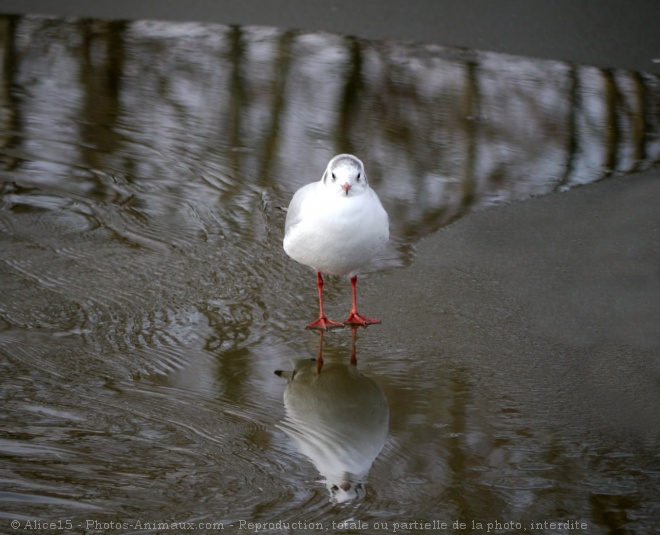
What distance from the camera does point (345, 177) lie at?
4.88 metres

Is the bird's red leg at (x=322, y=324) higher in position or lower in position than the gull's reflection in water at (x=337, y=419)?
higher

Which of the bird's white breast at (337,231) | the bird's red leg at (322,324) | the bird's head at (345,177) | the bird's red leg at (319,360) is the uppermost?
the bird's head at (345,177)

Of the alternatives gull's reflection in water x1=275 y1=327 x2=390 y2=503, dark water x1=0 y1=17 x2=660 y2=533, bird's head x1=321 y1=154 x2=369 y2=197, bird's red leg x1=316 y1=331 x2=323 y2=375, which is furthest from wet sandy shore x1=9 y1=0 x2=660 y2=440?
bird's head x1=321 y1=154 x2=369 y2=197

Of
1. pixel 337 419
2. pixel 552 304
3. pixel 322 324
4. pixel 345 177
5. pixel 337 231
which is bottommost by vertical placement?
pixel 337 419

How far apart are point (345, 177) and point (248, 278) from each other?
989 mm

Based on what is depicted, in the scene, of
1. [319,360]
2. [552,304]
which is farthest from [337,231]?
[552,304]

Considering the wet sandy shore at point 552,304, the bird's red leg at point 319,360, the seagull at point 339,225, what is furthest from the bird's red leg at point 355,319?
the bird's red leg at point 319,360

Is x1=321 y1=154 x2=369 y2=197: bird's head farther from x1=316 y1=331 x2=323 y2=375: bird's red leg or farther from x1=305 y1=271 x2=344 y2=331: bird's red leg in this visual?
x1=316 y1=331 x2=323 y2=375: bird's red leg

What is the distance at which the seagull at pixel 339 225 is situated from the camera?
16.1ft

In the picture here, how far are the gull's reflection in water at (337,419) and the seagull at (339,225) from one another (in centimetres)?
47

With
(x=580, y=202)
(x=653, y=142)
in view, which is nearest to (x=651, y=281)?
(x=580, y=202)

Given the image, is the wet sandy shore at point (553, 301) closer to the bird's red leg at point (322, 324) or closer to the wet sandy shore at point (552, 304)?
the wet sandy shore at point (552, 304)

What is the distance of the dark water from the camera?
3.56 meters

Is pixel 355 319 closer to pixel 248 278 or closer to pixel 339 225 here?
pixel 339 225
